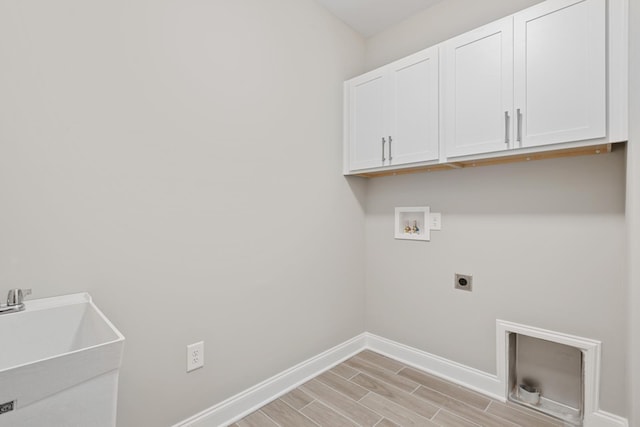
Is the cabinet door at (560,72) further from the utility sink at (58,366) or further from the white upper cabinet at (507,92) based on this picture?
the utility sink at (58,366)

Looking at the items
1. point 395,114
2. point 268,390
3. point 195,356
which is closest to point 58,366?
point 195,356

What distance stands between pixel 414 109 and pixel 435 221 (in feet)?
2.63

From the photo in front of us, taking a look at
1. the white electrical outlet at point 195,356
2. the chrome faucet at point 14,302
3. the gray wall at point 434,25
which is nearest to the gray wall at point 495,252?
the gray wall at point 434,25

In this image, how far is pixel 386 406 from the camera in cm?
183

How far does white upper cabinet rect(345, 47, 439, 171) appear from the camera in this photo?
197 cm

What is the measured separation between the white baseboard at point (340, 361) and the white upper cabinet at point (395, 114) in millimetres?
1432

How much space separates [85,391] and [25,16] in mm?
1311

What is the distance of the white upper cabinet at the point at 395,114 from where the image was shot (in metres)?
1.97

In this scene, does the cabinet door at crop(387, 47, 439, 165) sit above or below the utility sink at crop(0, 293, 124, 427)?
above

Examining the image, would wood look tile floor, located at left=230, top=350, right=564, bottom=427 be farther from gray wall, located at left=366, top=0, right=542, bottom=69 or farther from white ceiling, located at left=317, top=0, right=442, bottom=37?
Answer: white ceiling, located at left=317, top=0, right=442, bottom=37

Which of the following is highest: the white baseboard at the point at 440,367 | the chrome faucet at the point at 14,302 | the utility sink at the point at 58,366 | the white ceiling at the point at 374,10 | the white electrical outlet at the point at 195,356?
the white ceiling at the point at 374,10

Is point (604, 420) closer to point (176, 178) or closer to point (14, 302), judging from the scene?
point (176, 178)

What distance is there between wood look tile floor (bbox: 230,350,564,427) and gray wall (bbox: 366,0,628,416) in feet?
0.80

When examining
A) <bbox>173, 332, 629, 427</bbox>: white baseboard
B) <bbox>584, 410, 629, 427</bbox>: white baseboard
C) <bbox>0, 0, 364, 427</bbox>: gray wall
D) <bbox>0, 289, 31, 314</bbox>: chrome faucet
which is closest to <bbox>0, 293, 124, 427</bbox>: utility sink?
<bbox>0, 289, 31, 314</bbox>: chrome faucet
